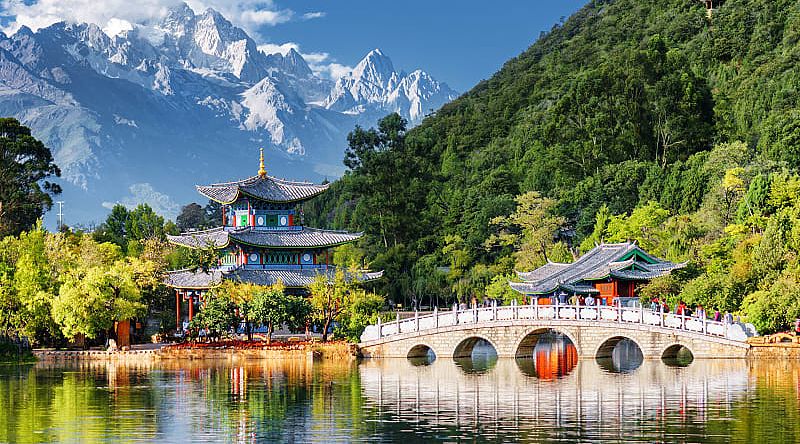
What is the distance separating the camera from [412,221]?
7844cm

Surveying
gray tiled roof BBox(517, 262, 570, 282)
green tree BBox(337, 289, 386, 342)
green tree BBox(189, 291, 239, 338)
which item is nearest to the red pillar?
green tree BBox(189, 291, 239, 338)

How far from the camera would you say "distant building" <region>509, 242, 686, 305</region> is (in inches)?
1884

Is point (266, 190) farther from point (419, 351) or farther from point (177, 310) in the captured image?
point (419, 351)

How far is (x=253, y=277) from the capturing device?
179 feet

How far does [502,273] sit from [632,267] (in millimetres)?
16505

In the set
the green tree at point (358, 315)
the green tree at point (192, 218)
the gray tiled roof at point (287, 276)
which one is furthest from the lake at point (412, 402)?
the green tree at point (192, 218)

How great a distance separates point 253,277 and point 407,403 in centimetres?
2600

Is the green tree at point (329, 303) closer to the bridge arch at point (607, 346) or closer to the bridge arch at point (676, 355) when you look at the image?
the bridge arch at point (607, 346)

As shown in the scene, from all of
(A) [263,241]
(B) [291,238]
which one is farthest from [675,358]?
(A) [263,241]

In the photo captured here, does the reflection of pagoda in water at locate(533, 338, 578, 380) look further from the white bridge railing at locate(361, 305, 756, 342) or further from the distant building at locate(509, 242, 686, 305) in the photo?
the distant building at locate(509, 242, 686, 305)

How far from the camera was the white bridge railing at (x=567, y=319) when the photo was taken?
125 feet

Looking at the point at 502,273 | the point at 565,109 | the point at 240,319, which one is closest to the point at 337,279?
the point at 240,319

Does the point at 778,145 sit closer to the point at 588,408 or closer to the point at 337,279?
the point at 337,279

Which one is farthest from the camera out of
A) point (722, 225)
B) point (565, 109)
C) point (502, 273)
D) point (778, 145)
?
point (565, 109)
